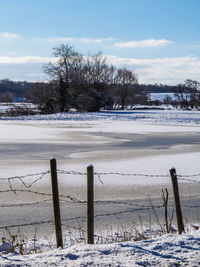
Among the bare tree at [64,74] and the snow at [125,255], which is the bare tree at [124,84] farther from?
the snow at [125,255]

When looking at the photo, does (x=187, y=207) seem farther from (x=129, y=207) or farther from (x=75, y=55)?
(x=75, y=55)

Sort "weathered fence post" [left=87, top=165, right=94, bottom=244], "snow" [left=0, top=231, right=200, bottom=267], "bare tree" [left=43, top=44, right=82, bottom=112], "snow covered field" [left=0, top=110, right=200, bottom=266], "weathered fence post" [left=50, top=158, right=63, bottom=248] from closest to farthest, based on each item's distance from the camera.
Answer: "snow" [left=0, top=231, right=200, bottom=267] → "snow covered field" [left=0, top=110, right=200, bottom=266] → "weathered fence post" [left=87, top=165, right=94, bottom=244] → "weathered fence post" [left=50, top=158, right=63, bottom=248] → "bare tree" [left=43, top=44, right=82, bottom=112]

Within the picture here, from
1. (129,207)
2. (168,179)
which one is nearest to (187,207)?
(129,207)

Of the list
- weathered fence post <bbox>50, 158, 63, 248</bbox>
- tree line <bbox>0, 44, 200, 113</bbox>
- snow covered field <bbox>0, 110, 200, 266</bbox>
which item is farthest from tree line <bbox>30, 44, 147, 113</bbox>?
weathered fence post <bbox>50, 158, 63, 248</bbox>

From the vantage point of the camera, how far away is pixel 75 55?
174ft

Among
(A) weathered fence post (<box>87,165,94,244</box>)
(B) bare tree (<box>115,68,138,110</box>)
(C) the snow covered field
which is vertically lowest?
(C) the snow covered field

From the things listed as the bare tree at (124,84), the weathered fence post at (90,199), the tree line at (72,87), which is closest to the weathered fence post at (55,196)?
the weathered fence post at (90,199)

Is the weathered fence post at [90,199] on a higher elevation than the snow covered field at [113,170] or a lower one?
higher

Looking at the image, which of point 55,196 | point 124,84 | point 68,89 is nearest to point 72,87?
point 68,89

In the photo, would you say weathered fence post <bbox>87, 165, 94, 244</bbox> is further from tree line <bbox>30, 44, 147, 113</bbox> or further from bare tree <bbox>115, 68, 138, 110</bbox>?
bare tree <bbox>115, 68, 138, 110</bbox>

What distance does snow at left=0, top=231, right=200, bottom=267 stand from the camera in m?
4.35

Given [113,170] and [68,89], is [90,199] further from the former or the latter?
[68,89]

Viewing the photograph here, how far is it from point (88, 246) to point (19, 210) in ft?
12.0

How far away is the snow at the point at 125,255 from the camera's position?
14.3ft
